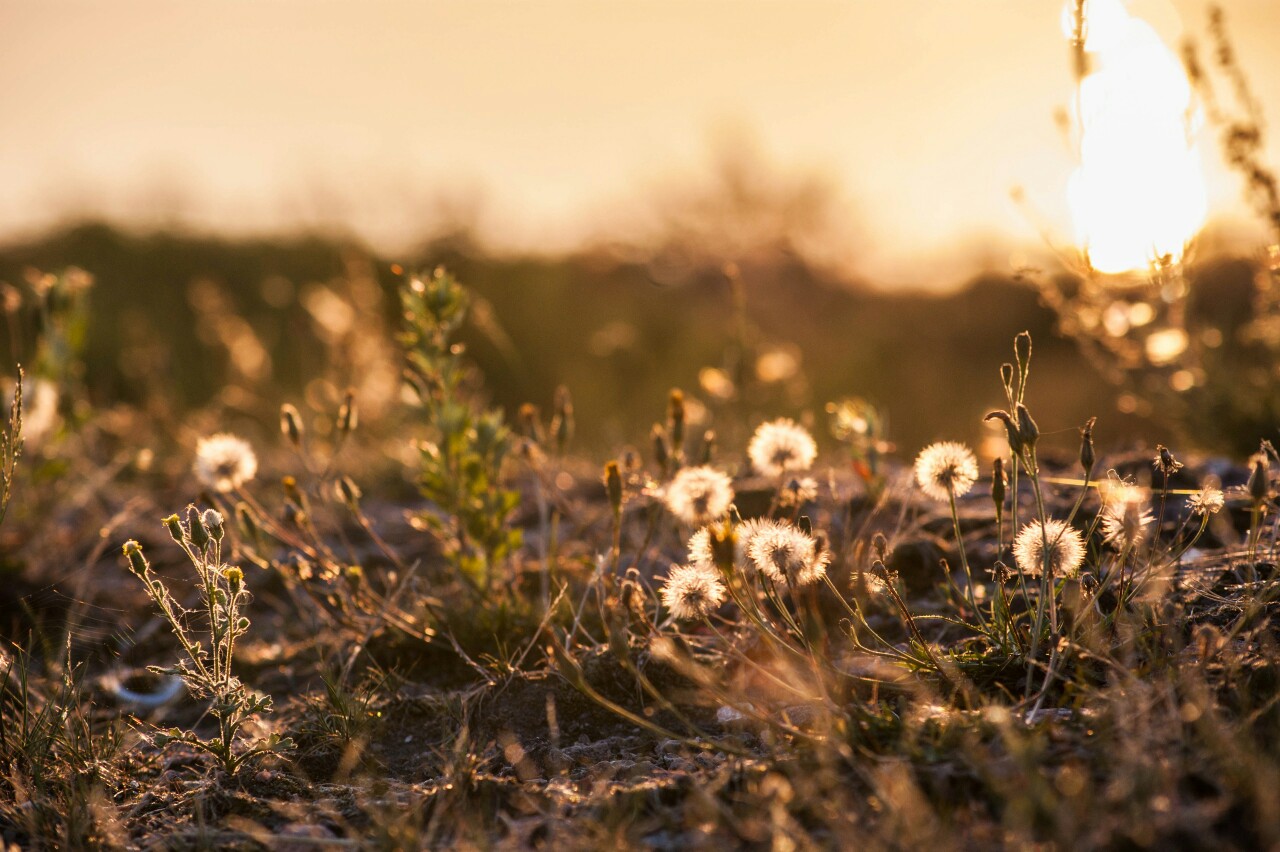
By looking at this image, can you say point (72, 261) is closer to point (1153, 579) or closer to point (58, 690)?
point (58, 690)

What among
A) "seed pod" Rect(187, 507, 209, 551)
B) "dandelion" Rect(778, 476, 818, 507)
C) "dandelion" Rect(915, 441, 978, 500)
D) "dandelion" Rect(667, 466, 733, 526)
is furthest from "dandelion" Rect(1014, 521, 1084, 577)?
"seed pod" Rect(187, 507, 209, 551)

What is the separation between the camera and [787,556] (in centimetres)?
183

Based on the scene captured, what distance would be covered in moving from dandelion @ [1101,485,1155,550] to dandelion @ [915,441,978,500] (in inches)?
10.0

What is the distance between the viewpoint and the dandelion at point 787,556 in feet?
5.99

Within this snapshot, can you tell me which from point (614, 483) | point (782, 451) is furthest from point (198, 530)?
point (782, 451)

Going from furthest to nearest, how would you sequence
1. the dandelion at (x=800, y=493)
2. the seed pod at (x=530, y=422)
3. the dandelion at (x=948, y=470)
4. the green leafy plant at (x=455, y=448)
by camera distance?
the seed pod at (x=530, y=422), the green leafy plant at (x=455, y=448), the dandelion at (x=800, y=493), the dandelion at (x=948, y=470)

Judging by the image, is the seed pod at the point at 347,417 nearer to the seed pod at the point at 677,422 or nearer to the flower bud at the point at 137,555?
the flower bud at the point at 137,555

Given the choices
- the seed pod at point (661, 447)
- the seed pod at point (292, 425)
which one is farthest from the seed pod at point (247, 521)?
the seed pod at point (661, 447)

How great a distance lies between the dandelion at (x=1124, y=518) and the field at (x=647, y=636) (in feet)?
0.04

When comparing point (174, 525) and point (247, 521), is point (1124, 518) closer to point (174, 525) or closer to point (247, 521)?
point (174, 525)

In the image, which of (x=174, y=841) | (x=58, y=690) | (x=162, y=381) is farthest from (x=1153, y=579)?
(x=162, y=381)

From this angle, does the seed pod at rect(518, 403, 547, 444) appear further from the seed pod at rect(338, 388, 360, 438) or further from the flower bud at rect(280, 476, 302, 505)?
the flower bud at rect(280, 476, 302, 505)

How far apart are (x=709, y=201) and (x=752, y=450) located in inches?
476

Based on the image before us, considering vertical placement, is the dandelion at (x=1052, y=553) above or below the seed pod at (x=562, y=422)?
above
